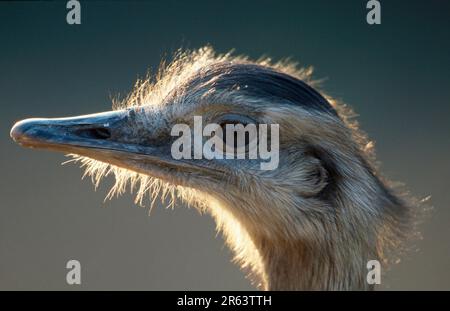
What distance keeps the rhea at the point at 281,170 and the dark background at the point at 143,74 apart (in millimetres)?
2627

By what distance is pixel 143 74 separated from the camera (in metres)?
6.34

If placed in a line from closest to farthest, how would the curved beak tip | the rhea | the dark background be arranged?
the curved beak tip → the rhea → the dark background

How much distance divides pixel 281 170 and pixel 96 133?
605 millimetres

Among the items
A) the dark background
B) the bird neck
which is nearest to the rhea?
the bird neck

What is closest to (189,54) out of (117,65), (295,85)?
(295,85)

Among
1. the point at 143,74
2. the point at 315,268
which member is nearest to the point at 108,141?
the point at 315,268

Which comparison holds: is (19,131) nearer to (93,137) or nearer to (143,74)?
(93,137)

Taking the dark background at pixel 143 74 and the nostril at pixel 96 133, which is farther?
the dark background at pixel 143 74

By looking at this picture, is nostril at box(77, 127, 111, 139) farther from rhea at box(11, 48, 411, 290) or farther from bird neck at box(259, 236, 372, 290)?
bird neck at box(259, 236, 372, 290)

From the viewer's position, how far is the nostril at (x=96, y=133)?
3.53m

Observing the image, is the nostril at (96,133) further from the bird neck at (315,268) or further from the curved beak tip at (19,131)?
the bird neck at (315,268)

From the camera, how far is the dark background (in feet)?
21.0

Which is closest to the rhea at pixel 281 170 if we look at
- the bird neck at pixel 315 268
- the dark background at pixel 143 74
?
the bird neck at pixel 315 268

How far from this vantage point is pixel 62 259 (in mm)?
6441
